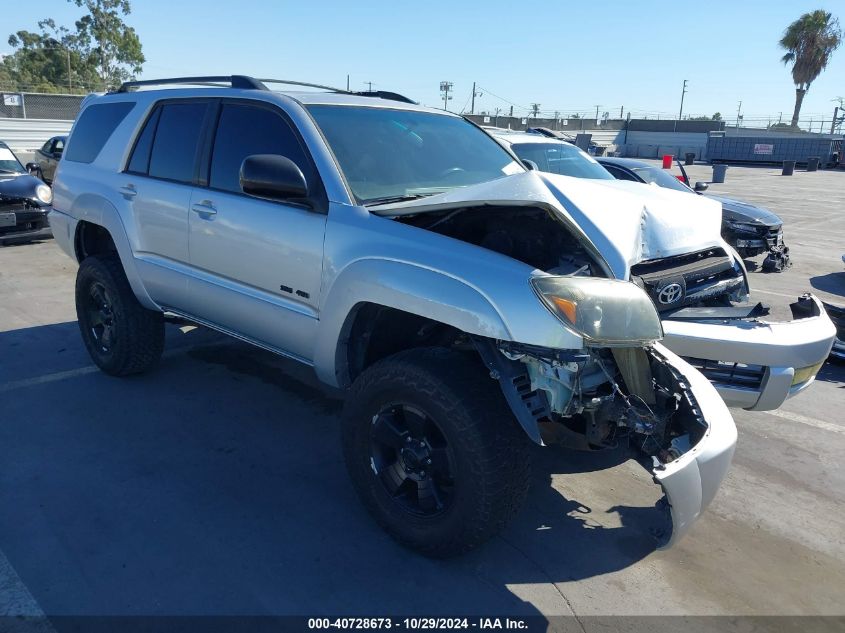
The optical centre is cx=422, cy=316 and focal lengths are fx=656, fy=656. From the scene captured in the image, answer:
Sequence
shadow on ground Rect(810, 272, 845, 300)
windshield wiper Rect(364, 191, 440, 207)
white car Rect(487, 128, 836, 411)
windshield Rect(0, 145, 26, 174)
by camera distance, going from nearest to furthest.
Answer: white car Rect(487, 128, 836, 411)
windshield wiper Rect(364, 191, 440, 207)
shadow on ground Rect(810, 272, 845, 300)
windshield Rect(0, 145, 26, 174)

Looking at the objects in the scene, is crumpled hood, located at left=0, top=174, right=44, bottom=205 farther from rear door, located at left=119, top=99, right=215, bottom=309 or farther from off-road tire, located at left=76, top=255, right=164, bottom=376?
Answer: rear door, located at left=119, top=99, right=215, bottom=309

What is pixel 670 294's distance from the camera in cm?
336

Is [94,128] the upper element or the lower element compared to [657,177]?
upper

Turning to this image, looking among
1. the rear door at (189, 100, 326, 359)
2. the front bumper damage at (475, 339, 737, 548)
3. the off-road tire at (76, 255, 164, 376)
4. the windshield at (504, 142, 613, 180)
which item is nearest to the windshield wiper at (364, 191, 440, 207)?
the rear door at (189, 100, 326, 359)

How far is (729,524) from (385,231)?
90.9 inches

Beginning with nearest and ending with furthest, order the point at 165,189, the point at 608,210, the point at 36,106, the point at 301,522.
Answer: the point at 608,210, the point at 301,522, the point at 165,189, the point at 36,106

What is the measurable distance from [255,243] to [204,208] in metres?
0.55

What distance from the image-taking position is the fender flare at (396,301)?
2.62m

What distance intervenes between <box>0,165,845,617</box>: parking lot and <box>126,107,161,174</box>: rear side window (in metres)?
1.57

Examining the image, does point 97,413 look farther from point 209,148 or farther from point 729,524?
point 729,524

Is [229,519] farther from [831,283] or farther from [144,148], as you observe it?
[831,283]

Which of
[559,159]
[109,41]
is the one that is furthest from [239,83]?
[109,41]

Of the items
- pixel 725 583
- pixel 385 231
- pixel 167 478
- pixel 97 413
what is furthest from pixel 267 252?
pixel 725 583

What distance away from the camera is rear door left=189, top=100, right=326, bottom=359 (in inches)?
133
